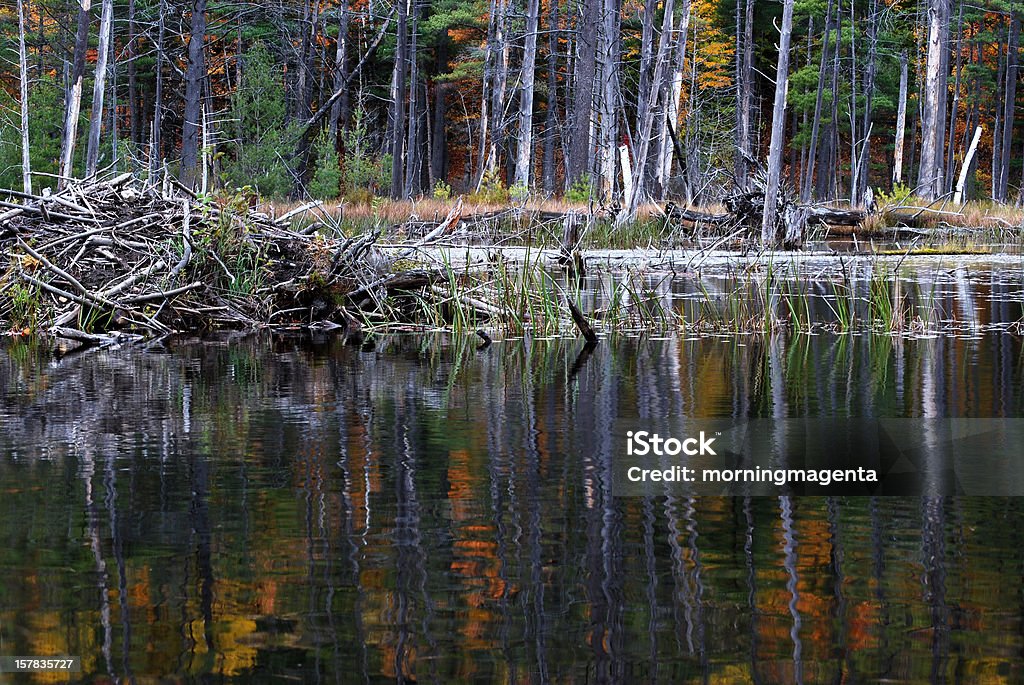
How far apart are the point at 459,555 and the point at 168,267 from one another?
19.5 ft

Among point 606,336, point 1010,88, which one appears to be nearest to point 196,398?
point 606,336

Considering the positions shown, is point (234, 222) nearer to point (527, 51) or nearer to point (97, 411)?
point (97, 411)

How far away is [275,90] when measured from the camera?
23.8 m

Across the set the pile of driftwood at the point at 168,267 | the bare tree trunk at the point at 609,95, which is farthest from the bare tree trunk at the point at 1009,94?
the pile of driftwood at the point at 168,267

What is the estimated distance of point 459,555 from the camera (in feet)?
7.75

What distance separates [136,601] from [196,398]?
2840 mm

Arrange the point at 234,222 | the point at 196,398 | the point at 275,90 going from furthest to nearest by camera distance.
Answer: the point at 275,90
the point at 234,222
the point at 196,398

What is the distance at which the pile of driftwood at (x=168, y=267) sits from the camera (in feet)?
25.0

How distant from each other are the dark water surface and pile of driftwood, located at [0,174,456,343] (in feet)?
9.94

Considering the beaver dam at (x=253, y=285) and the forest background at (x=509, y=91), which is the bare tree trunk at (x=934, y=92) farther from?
the beaver dam at (x=253, y=285)

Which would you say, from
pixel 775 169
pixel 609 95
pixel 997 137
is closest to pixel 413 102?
pixel 609 95

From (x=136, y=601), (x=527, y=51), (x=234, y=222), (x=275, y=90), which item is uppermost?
(x=527, y=51)

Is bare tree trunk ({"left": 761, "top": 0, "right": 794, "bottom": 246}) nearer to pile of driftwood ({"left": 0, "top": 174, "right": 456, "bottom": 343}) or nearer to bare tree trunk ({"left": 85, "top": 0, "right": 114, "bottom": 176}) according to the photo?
pile of driftwood ({"left": 0, "top": 174, "right": 456, "bottom": 343})

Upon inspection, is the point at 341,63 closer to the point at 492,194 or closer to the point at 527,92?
the point at 527,92
